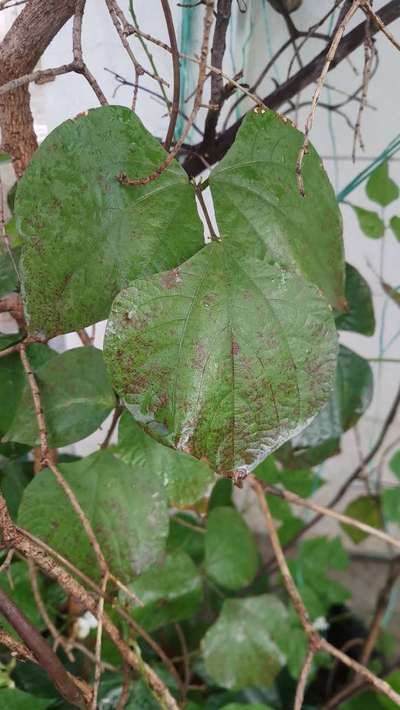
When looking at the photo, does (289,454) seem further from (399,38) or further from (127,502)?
(399,38)

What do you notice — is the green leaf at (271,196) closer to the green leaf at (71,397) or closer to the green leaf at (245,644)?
the green leaf at (71,397)

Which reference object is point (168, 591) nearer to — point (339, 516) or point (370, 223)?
point (339, 516)

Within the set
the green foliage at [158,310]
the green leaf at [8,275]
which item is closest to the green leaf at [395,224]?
the green foliage at [158,310]

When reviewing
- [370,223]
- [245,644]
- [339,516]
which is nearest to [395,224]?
[370,223]

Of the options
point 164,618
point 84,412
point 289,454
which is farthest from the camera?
point 164,618

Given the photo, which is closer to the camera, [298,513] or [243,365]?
[243,365]

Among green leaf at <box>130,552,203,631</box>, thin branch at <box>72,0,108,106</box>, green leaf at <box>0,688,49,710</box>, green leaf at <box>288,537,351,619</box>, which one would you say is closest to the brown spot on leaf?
thin branch at <box>72,0,108,106</box>

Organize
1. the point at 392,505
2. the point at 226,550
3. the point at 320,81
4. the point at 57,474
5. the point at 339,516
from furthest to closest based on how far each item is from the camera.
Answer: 1. the point at 392,505
2. the point at 226,550
3. the point at 339,516
4. the point at 57,474
5. the point at 320,81

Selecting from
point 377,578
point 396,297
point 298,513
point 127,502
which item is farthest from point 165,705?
point 377,578
